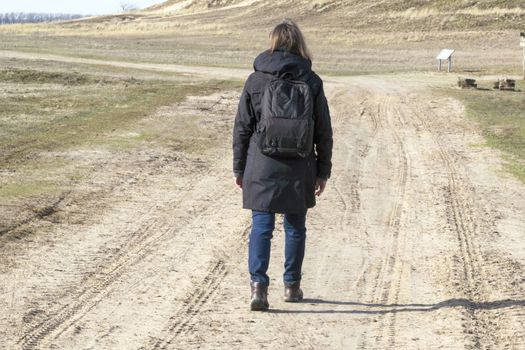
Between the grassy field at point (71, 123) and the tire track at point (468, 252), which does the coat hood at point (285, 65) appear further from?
the grassy field at point (71, 123)

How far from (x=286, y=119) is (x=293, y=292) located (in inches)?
52.1

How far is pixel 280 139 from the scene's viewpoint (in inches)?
260

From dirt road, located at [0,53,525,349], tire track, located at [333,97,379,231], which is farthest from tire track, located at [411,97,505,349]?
tire track, located at [333,97,379,231]

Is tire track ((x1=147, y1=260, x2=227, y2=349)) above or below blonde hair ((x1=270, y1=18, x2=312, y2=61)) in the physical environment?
below

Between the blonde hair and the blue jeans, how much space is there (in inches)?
42.5

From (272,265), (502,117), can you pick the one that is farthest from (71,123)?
(272,265)

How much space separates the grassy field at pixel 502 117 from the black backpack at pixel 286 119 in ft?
24.3

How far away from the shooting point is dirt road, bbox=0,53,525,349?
656 centimetres

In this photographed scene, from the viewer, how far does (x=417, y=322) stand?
6.84 meters

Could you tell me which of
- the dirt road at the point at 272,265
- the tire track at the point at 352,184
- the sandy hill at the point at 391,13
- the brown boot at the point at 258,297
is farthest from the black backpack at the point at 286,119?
the sandy hill at the point at 391,13

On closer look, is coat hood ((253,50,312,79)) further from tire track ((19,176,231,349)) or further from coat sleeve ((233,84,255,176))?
tire track ((19,176,231,349))

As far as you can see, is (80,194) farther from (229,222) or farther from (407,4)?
(407,4)

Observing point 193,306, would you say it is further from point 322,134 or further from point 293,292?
point 322,134

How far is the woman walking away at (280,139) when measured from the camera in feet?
21.6
